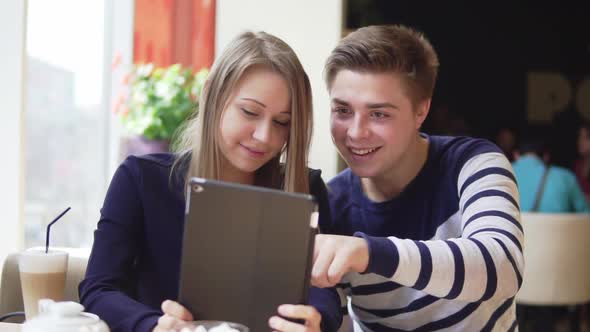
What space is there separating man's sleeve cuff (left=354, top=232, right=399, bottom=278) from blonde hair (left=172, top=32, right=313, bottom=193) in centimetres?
35

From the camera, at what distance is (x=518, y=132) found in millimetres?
4941

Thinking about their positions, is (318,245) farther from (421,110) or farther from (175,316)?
(421,110)

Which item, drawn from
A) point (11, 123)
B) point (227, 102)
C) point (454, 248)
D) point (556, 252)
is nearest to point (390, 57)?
point (227, 102)

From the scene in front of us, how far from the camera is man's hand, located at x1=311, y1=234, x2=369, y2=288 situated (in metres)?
1.07

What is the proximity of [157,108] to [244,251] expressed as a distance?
7.81ft

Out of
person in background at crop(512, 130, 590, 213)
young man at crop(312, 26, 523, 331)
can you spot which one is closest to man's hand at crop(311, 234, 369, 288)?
young man at crop(312, 26, 523, 331)

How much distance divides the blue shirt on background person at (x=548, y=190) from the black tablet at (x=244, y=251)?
3261mm

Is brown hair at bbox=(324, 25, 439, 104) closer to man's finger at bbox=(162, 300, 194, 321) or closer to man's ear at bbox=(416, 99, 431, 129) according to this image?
man's ear at bbox=(416, 99, 431, 129)

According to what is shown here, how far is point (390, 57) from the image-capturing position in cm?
163

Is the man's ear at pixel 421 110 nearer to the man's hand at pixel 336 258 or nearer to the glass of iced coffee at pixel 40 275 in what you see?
the man's hand at pixel 336 258

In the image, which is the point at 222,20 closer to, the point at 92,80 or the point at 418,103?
the point at 92,80

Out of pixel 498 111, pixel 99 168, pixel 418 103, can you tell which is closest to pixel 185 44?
pixel 99 168

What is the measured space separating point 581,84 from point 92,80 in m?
3.56

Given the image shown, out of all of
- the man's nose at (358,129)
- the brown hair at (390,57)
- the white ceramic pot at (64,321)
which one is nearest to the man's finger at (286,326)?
the white ceramic pot at (64,321)
